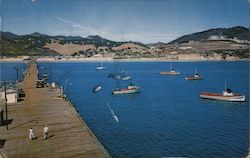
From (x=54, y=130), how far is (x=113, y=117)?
19.3 m

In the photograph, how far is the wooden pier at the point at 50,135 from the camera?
20013 millimetres

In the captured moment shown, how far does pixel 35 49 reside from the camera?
195750 mm

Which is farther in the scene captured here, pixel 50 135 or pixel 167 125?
pixel 167 125

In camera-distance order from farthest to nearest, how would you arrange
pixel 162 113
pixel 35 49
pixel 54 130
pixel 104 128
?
pixel 35 49 < pixel 162 113 < pixel 104 128 < pixel 54 130

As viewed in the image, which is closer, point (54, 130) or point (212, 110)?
point (54, 130)

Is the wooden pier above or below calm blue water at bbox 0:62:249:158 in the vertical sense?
above

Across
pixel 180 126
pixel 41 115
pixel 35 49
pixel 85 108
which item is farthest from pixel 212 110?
pixel 35 49

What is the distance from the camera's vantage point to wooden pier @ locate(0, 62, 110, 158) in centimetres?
2001

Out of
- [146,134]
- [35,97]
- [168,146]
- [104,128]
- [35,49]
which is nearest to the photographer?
[168,146]

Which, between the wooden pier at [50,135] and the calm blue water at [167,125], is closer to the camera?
the wooden pier at [50,135]

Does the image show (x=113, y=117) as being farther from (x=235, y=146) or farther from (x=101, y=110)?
(x=235, y=146)

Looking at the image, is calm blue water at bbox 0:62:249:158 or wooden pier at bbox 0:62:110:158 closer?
wooden pier at bbox 0:62:110:158

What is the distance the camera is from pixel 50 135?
2372 centimetres

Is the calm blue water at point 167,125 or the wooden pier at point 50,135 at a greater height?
the wooden pier at point 50,135
